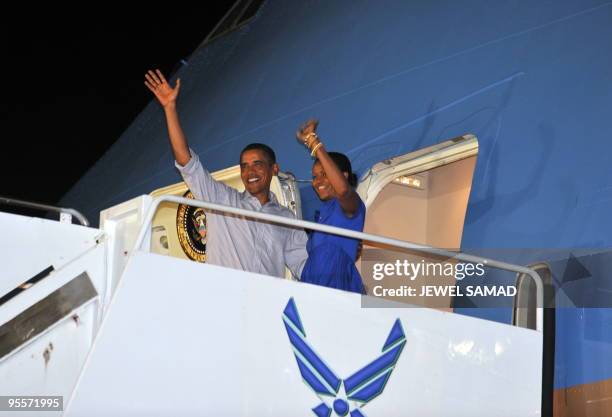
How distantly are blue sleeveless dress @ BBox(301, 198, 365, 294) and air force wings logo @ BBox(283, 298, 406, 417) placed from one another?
0.58 m

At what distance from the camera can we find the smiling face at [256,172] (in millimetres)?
5598

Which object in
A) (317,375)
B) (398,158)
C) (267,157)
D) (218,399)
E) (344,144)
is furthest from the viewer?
(344,144)

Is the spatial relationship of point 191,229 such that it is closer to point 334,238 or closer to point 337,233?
point 334,238

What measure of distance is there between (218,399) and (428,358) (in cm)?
115

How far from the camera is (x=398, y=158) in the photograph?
633 centimetres

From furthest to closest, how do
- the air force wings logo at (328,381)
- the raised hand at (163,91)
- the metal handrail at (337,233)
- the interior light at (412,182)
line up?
the interior light at (412,182), the raised hand at (163,91), the air force wings logo at (328,381), the metal handrail at (337,233)

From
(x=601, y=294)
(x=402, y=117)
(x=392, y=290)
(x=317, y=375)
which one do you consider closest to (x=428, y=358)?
(x=317, y=375)

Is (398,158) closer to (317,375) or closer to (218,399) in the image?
(317,375)

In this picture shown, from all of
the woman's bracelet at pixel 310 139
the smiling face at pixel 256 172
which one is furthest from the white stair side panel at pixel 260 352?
the smiling face at pixel 256 172

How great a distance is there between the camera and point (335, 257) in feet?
16.0

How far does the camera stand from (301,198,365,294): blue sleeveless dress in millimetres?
4844

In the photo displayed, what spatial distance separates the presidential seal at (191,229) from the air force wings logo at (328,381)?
3.01m

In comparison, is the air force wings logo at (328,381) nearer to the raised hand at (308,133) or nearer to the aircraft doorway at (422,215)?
the raised hand at (308,133)

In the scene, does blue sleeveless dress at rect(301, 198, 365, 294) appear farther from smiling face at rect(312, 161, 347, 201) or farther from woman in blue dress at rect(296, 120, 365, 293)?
smiling face at rect(312, 161, 347, 201)
